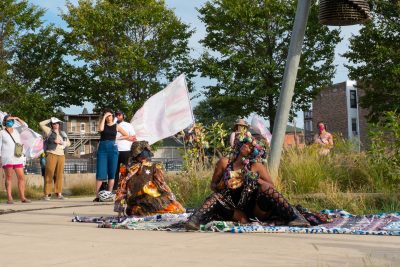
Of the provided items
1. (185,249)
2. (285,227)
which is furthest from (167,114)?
(185,249)

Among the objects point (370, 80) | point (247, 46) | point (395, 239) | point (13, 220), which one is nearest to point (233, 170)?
point (395, 239)

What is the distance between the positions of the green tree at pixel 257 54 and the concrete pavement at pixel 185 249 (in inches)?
946

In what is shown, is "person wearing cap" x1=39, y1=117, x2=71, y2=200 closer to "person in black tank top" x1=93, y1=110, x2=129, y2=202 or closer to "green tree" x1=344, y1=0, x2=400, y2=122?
"person in black tank top" x1=93, y1=110, x2=129, y2=202

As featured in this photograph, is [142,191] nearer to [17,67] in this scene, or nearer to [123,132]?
[123,132]

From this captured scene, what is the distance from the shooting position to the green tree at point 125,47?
32312 millimetres

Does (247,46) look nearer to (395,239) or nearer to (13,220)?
(13,220)

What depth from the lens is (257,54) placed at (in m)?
31.5

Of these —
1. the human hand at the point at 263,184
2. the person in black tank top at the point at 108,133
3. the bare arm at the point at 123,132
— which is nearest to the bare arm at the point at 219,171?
the human hand at the point at 263,184

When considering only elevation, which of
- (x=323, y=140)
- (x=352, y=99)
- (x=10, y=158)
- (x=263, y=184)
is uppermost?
(x=352, y=99)

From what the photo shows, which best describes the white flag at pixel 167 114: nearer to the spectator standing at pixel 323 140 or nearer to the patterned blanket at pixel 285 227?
the spectator standing at pixel 323 140

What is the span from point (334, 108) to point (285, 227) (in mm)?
59065

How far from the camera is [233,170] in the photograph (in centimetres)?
661

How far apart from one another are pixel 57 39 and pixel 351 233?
2779cm

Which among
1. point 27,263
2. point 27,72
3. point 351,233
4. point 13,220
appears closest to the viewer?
point 27,263
